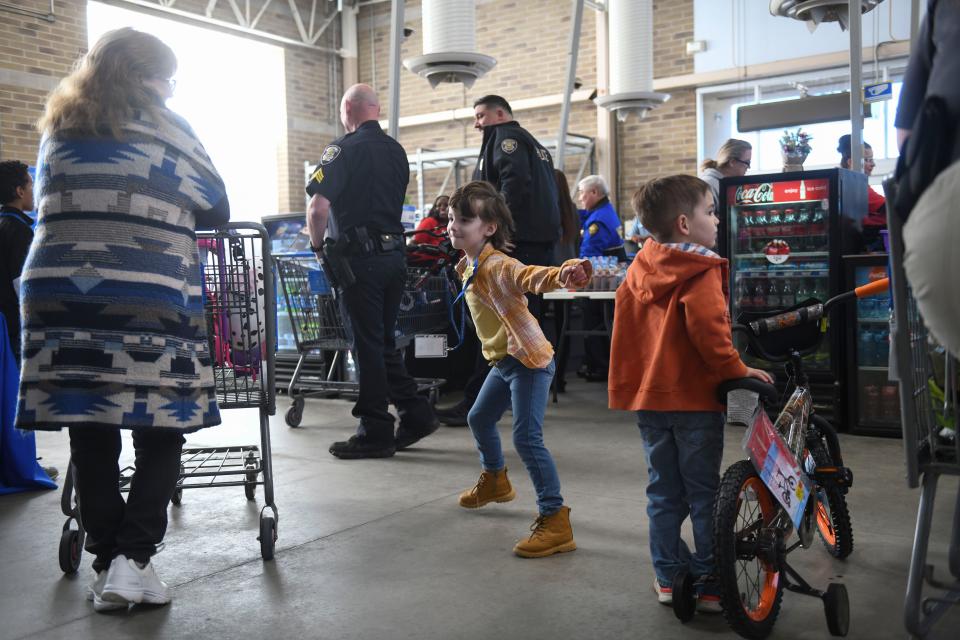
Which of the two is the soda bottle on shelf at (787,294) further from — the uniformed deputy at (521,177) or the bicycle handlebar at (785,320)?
the bicycle handlebar at (785,320)

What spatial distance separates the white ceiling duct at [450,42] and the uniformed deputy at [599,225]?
1.64 metres

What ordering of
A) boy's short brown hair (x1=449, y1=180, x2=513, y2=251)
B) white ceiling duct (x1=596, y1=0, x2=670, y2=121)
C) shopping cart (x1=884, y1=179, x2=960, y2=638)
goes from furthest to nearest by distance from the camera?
white ceiling duct (x1=596, y1=0, x2=670, y2=121)
boy's short brown hair (x1=449, y1=180, x2=513, y2=251)
shopping cart (x1=884, y1=179, x2=960, y2=638)

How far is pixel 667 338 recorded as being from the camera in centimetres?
224

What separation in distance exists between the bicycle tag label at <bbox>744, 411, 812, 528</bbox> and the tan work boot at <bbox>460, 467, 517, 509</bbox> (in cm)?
128

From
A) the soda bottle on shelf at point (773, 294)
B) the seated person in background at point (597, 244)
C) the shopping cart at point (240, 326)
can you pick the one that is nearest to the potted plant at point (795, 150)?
the soda bottle on shelf at point (773, 294)

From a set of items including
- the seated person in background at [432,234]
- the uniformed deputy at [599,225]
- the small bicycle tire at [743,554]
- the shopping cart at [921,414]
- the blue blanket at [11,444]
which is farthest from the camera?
the uniformed deputy at [599,225]

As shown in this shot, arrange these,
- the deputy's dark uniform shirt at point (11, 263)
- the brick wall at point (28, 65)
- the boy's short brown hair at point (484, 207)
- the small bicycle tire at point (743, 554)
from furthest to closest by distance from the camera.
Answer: the brick wall at point (28, 65) < the deputy's dark uniform shirt at point (11, 263) < the boy's short brown hair at point (484, 207) < the small bicycle tire at point (743, 554)

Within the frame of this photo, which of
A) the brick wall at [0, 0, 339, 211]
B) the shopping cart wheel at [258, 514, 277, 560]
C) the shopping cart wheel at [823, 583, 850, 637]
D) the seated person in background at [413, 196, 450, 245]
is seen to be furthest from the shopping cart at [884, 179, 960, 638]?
the brick wall at [0, 0, 339, 211]

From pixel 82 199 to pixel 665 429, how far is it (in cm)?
160

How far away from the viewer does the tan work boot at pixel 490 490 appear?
3.33 meters

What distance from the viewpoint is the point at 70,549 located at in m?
2.73

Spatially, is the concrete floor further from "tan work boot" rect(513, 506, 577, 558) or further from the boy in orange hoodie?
the boy in orange hoodie

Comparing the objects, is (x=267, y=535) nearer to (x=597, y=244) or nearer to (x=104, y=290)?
(x=104, y=290)

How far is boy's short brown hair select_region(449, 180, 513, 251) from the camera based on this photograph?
3.03 meters
